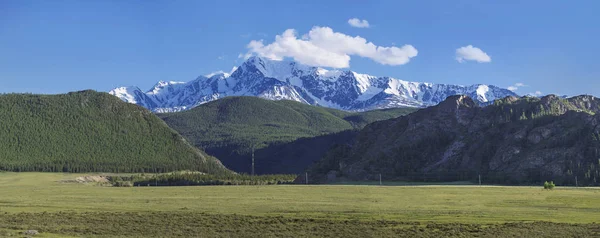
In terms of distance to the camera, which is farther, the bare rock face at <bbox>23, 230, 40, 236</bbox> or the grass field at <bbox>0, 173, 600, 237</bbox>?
the grass field at <bbox>0, 173, 600, 237</bbox>

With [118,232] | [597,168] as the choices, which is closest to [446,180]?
[597,168]

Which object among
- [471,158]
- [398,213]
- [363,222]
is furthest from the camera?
[471,158]

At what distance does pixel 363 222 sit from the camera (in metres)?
65.0

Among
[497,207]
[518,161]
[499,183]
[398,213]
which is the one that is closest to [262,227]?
[398,213]

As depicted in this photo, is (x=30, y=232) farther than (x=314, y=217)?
No

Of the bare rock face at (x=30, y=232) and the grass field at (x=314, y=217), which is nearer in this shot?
the bare rock face at (x=30, y=232)

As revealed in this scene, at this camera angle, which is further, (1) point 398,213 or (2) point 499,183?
(2) point 499,183

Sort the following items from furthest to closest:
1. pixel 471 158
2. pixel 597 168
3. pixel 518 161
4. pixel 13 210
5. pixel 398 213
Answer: pixel 471 158
pixel 518 161
pixel 597 168
pixel 13 210
pixel 398 213

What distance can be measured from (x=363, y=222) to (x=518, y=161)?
12373cm

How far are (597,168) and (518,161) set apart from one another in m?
22.9

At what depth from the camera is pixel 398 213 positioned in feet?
241

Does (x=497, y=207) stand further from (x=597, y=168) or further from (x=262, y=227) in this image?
(x=597, y=168)

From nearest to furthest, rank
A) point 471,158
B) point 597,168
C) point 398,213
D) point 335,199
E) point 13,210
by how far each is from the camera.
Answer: point 398,213 → point 13,210 → point 335,199 → point 597,168 → point 471,158

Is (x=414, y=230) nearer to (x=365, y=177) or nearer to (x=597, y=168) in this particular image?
(x=597, y=168)
